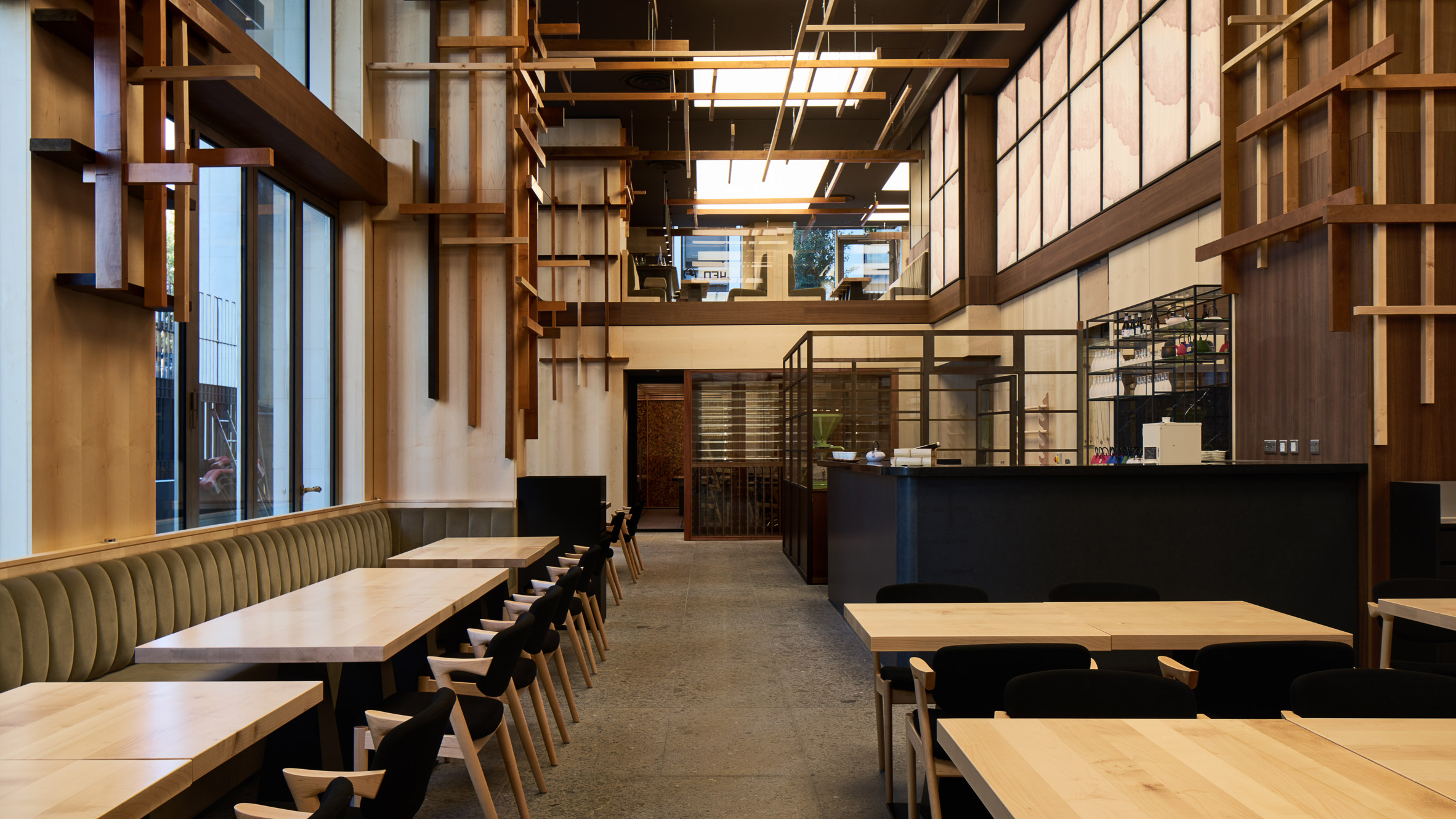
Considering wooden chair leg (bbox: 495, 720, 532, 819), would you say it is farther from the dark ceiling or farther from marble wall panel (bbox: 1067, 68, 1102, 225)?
the dark ceiling

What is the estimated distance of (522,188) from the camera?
727 centimetres

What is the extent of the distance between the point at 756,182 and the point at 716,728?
10.3 metres

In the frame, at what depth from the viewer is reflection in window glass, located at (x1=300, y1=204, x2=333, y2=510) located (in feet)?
22.0

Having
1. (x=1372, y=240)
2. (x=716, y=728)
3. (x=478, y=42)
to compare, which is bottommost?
(x=716, y=728)

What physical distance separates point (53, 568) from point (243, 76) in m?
2.41

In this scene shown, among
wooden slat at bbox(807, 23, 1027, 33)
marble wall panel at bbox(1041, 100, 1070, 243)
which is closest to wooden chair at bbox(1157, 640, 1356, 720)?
wooden slat at bbox(807, 23, 1027, 33)

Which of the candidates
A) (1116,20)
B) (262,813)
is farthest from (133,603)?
(1116,20)

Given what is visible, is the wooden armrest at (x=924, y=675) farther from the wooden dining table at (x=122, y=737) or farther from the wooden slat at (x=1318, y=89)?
the wooden slat at (x=1318, y=89)

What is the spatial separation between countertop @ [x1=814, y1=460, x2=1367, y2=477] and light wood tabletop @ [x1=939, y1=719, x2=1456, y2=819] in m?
2.84

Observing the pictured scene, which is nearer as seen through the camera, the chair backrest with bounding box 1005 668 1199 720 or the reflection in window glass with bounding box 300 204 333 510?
the chair backrest with bounding box 1005 668 1199 720

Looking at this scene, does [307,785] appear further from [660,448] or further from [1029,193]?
[660,448]

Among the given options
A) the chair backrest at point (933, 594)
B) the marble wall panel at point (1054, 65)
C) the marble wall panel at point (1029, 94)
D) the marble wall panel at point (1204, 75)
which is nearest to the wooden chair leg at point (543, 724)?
the chair backrest at point (933, 594)

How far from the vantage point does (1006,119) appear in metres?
10.6

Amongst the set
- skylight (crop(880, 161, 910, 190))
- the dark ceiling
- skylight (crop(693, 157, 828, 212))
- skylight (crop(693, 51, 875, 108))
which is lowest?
skylight (crop(693, 157, 828, 212))
